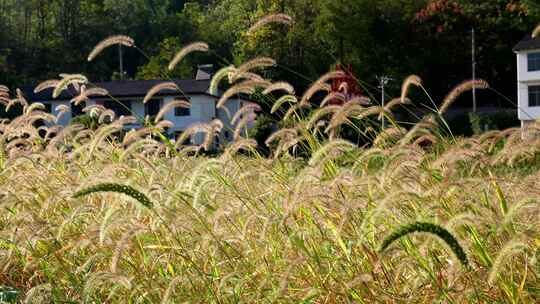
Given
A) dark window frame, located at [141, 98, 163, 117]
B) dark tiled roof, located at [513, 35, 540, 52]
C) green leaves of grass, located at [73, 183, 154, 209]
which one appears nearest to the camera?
green leaves of grass, located at [73, 183, 154, 209]

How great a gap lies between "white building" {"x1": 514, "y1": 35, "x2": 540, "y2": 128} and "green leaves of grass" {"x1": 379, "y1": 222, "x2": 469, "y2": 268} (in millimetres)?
37477

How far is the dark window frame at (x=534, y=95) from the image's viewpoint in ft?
125

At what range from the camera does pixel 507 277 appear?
2.72 metres

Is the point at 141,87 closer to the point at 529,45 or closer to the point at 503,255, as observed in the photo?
the point at 529,45

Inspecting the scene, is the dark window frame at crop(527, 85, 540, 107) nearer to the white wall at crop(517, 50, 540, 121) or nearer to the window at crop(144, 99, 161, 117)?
the white wall at crop(517, 50, 540, 121)

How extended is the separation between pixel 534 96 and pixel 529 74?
1.03 meters

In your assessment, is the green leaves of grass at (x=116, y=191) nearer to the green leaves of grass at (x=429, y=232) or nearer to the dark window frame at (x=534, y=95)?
the green leaves of grass at (x=429, y=232)

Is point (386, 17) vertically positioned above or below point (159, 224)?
below

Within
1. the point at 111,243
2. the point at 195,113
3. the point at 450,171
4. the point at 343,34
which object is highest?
the point at 450,171

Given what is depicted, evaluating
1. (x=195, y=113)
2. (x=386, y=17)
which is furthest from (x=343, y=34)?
(x=195, y=113)

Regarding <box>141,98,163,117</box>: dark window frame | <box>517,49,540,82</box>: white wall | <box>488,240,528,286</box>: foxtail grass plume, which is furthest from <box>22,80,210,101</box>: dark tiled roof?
<box>488,240,528,286</box>: foxtail grass plume

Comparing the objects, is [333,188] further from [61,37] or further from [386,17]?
[61,37]

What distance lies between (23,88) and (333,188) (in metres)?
48.3

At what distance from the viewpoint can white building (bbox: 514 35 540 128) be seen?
37906 millimetres
